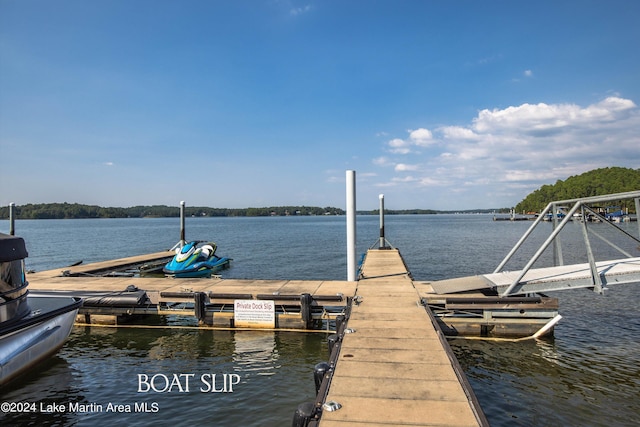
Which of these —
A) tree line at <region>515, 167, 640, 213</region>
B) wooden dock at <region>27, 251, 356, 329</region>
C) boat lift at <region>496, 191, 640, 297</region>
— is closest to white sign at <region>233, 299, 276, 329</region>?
wooden dock at <region>27, 251, 356, 329</region>

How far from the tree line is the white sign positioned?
483 feet

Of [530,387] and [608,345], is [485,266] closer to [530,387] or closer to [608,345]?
[608,345]

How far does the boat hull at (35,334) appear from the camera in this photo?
26.7ft

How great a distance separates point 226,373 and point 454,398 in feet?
20.4

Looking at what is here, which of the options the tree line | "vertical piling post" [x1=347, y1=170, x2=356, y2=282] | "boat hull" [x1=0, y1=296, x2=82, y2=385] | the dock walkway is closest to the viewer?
the dock walkway

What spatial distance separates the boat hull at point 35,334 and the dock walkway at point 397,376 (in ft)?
24.3

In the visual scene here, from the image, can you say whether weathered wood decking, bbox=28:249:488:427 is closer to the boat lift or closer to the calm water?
the calm water

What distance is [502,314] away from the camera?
11344mm

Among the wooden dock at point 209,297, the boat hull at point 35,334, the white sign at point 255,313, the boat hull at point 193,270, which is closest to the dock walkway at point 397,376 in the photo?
the wooden dock at point 209,297

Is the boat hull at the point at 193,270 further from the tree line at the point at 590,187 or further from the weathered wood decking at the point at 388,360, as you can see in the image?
the tree line at the point at 590,187

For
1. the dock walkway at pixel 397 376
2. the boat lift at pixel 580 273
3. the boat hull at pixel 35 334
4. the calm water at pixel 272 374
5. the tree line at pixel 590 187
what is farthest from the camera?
the tree line at pixel 590 187

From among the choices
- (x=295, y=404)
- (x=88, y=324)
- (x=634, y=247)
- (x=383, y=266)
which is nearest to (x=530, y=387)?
(x=295, y=404)

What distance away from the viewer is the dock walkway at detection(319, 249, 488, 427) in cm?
471

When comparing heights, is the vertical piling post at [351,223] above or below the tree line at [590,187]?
below
